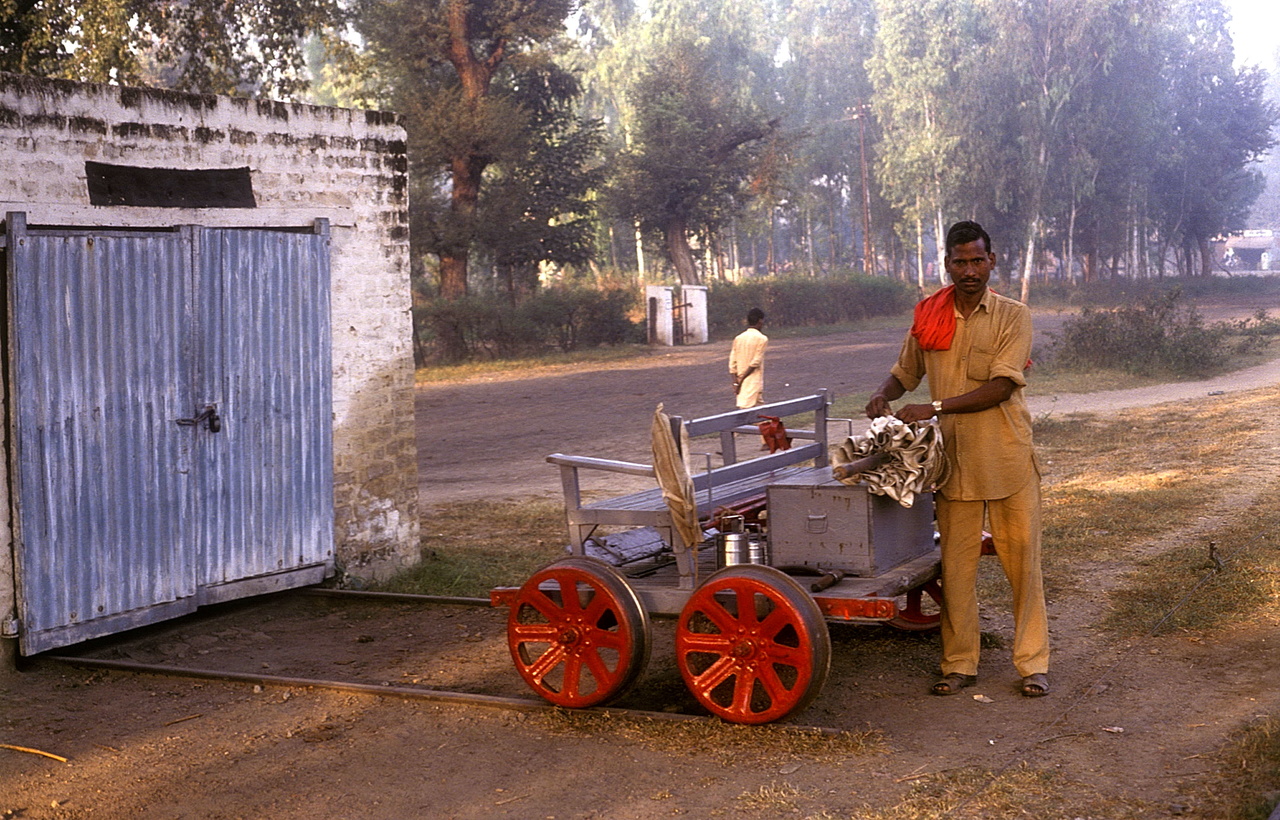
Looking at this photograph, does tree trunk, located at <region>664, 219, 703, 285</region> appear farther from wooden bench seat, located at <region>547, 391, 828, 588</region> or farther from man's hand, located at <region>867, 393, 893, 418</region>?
man's hand, located at <region>867, 393, 893, 418</region>

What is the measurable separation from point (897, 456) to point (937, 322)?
0.72 meters

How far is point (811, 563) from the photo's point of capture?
5723 mm

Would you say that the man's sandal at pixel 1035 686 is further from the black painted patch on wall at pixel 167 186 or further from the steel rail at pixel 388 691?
the black painted patch on wall at pixel 167 186

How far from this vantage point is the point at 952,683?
5.93 metres

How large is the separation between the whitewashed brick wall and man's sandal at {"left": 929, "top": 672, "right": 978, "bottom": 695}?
4.49 m

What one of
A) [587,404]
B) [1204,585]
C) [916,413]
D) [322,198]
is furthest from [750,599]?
[587,404]

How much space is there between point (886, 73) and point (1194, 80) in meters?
16.4

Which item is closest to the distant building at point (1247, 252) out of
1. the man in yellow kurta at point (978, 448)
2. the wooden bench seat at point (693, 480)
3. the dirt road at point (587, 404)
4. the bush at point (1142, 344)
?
the dirt road at point (587, 404)

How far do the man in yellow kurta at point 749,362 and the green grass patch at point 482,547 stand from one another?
92.8 inches

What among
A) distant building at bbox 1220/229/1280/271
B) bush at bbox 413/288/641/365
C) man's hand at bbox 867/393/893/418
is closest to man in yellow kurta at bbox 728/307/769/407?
man's hand at bbox 867/393/893/418

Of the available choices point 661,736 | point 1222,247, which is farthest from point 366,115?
point 1222,247

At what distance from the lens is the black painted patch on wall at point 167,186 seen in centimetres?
725

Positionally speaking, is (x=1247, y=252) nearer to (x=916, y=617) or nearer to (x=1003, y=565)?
(x=916, y=617)

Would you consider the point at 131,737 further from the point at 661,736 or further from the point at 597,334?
the point at 597,334
